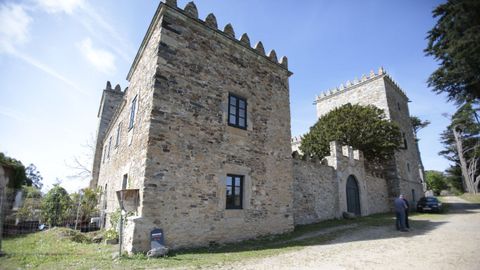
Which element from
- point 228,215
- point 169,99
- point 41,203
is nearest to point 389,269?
point 228,215

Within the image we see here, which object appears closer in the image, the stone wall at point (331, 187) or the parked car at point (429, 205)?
the stone wall at point (331, 187)

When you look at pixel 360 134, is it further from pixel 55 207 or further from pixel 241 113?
pixel 55 207

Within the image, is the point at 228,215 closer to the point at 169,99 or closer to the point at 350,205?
the point at 169,99

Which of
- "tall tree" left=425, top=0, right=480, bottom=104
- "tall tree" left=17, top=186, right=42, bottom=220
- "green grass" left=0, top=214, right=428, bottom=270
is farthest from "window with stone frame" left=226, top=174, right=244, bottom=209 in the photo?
"tall tree" left=425, top=0, right=480, bottom=104

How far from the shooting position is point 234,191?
28.2 feet

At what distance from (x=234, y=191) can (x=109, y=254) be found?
413 cm

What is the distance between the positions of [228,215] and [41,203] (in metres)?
9.95

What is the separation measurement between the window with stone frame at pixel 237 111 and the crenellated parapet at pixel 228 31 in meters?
2.46

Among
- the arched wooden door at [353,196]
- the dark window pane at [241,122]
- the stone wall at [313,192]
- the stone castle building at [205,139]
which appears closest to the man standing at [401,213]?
the stone wall at [313,192]

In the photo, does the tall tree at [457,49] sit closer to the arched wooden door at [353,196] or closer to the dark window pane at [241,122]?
the arched wooden door at [353,196]

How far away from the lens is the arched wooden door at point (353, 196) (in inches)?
587

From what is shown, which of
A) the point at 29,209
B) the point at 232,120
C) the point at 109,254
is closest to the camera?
the point at 109,254

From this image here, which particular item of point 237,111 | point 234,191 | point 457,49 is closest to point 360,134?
point 457,49

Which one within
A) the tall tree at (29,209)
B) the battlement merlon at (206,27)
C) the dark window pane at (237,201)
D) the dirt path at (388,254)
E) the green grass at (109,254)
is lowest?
the green grass at (109,254)
